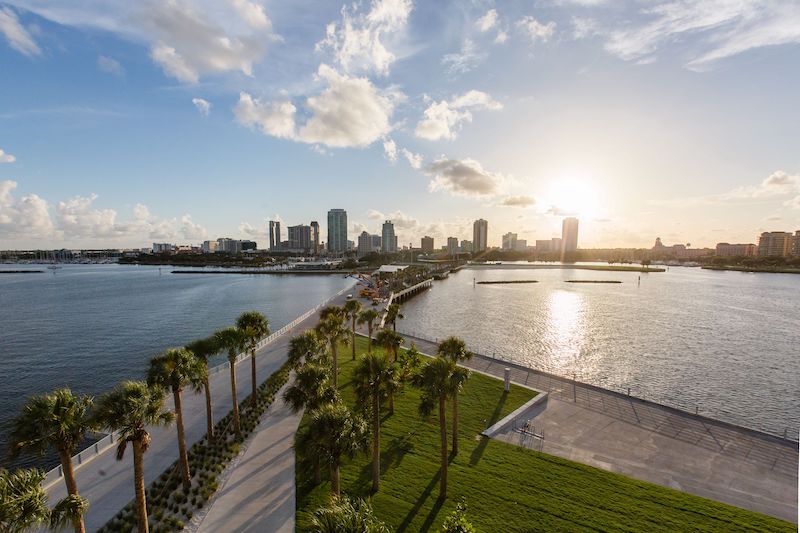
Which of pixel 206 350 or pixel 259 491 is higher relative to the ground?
pixel 206 350

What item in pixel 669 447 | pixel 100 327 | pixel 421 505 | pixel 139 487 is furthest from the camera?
pixel 100 327

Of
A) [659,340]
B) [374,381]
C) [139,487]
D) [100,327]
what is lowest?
[100,327]

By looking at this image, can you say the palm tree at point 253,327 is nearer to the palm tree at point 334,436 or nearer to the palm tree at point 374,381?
the palm tree at point 374,381

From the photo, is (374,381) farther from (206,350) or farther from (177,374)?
(206,350)

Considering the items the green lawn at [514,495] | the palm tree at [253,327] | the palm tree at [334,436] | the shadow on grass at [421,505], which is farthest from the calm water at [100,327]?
the shadow on grass at [421,505]

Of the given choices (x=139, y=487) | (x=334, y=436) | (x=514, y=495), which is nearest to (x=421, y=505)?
(x=514, y=495)

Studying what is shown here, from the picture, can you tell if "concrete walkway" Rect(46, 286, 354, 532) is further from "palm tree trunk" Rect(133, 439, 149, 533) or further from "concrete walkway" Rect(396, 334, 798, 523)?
"concrete walkway" Rect(396, 334, 798, 523)
